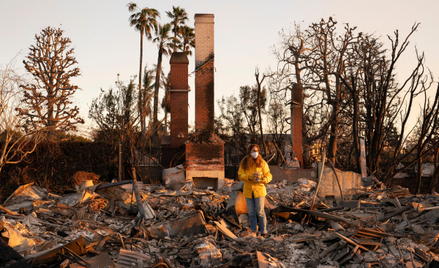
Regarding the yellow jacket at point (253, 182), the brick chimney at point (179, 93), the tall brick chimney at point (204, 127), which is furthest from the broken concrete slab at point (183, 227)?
the brick chimney at point (179, 93)

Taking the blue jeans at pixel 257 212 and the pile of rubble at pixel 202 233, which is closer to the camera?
the pile of rubble at pixel 202 233

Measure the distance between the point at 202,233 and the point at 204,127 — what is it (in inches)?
265

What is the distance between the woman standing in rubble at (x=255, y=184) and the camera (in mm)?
6867

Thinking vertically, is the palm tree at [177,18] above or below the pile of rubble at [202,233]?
above

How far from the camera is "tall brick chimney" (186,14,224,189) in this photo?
41.1ft

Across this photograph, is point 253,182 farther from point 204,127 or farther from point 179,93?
point 179,93

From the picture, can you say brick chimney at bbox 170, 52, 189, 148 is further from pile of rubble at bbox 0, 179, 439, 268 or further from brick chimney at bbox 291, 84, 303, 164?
pile of rubble at bbox 0, 179, 439, 268

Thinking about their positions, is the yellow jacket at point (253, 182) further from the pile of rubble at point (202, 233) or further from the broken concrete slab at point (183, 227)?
the broken concrete slab at point (183, 227)

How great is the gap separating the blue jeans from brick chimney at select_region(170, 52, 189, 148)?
8.38 m

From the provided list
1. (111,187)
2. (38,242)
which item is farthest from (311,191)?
(38,242)

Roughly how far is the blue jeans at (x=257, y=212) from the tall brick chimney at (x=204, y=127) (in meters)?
5.55

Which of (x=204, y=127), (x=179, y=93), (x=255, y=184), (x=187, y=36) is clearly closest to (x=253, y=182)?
(x=255, y=184)

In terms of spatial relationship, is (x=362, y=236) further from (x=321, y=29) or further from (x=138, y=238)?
(x=321, y=29)

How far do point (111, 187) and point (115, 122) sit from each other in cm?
531
